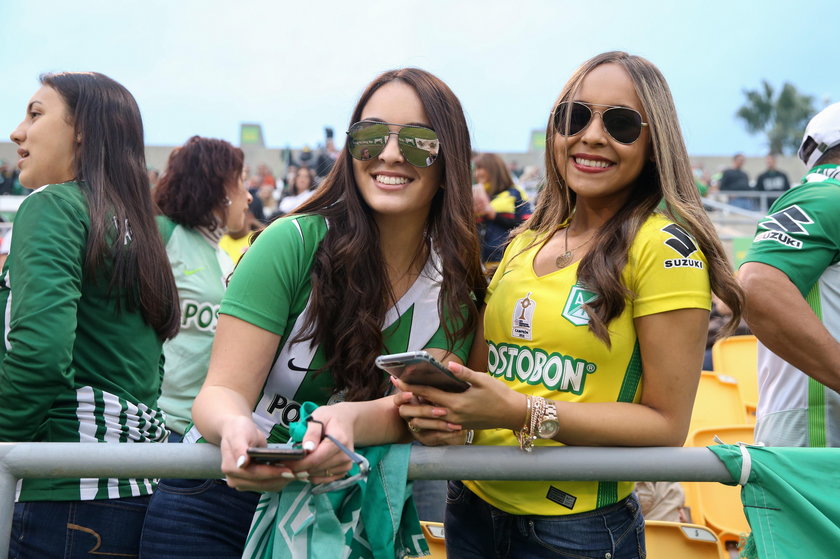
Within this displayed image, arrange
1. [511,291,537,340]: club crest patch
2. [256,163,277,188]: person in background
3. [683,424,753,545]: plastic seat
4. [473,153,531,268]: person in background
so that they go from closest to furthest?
[511,291,537,340]: club crest patch, [683,424,753,545]: plastic seat, [473,153,531,268]: person in background, [256,163,277,188]: person in background

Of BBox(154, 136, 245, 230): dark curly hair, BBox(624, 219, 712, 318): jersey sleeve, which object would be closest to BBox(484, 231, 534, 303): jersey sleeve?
BBox(624, 219, 712, 318): jersey sleeve

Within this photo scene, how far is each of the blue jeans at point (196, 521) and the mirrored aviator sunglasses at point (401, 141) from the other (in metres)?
0.93

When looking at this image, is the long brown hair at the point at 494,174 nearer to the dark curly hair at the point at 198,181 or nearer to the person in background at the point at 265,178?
the dark curly hair at the point at 198,181

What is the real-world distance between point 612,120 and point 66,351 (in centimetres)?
150

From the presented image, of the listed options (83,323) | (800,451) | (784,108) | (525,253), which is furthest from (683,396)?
(784,108)

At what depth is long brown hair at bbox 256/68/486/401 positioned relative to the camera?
186cm

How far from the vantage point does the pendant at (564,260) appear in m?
1.95

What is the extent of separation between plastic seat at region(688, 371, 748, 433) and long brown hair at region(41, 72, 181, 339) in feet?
10.7

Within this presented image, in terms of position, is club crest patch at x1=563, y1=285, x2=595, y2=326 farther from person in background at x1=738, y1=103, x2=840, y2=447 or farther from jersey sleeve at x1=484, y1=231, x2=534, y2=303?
person in background at x1=738, y1=103, x2=840, y2=447

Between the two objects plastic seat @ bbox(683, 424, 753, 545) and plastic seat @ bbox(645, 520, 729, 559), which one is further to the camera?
plastic seat @ bbox(683, 424, 753, 545)

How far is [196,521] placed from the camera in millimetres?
1955

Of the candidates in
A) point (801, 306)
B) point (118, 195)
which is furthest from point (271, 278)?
point (801, 306)

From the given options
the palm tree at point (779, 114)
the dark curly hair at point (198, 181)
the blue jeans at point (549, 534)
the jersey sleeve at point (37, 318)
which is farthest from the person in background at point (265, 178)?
the palm tree at point (779, 114)

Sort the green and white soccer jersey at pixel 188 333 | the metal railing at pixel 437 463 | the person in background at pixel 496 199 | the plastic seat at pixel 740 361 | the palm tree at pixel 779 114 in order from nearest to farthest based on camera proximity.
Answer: the metal railing at pixel 437 463
the green and white soccer jersey at pixel 188 333
the plastic seat at pixel 740 361
the person in background at pixel 496 199
the palm tree at pixel 779 114
